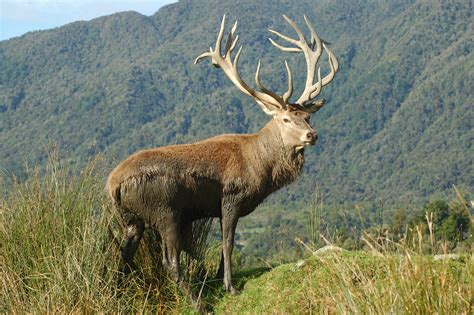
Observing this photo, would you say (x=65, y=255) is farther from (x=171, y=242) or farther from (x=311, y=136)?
(x=311, y=136)

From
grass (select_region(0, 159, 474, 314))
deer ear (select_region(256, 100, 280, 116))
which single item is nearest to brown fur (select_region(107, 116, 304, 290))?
deer ear (select_region(256, 100, 280, 116))

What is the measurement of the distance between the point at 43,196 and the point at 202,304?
2.07 meters

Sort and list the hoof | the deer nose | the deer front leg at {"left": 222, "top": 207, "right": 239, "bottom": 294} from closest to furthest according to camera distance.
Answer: the hoof → the deer front leg at {"left": 222, "top": 207, "right": 239, "bottom": 294} → the deer nose

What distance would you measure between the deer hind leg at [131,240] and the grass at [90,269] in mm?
143

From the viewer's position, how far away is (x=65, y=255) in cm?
732

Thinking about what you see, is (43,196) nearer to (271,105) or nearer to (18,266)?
(18,266)

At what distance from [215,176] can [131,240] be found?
1.21 metres

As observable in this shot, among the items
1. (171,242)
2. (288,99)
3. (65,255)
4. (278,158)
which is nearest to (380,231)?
(278,158)

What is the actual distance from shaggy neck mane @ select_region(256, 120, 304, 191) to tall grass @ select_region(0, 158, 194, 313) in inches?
72.1

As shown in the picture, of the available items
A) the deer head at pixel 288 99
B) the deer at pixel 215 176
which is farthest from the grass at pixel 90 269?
the deer head at pixel 288 99

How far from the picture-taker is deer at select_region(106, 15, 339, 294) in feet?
26.7

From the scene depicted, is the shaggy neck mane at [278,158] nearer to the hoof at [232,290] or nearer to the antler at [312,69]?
the antler at [312,69]

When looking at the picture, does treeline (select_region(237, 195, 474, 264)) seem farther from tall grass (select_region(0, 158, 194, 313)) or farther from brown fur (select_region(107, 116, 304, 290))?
tall grass (select_region(0, 158, 194, 313))

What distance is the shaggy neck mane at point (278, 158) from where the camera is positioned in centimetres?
899
